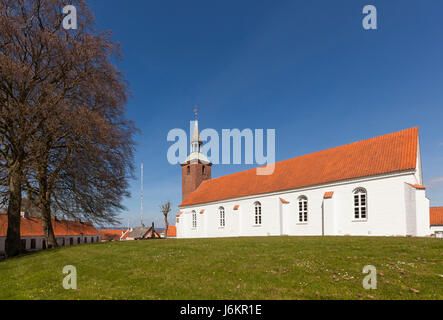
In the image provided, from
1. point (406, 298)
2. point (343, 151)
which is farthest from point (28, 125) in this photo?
point (343, 151)

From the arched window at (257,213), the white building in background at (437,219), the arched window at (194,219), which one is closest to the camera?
the arched window at (257,213)

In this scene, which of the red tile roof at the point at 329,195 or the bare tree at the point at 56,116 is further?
the red tile roof at the point at 329,195

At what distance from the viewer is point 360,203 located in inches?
920

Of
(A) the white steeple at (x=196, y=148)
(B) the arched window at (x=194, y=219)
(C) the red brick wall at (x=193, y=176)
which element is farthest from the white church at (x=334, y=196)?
(A) the white steeple at (x=196, y=148)

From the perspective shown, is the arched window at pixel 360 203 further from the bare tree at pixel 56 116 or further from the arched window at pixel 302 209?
the bare tree at pixel 56 116

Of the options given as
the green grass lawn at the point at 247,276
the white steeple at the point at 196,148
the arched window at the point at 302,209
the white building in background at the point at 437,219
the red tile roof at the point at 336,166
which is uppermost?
the white steeple at the point at 196,148

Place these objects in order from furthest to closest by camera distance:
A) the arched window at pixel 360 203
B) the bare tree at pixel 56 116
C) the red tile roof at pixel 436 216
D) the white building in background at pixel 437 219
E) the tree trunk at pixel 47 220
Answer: the red tile roof at pixel 436 216 → the white building in background at pixel 437 219 → the arched window at pixel 360 203 → the tree trunk at pixel 47 220 → the bare tree at pixel 56 116

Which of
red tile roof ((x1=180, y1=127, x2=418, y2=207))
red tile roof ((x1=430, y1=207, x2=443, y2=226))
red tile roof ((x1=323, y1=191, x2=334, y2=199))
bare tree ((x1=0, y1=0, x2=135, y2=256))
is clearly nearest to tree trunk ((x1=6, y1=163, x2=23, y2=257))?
bare tree ((x1=0, y1=0, x2=135, y2=256))

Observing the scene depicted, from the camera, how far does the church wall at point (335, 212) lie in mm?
21391

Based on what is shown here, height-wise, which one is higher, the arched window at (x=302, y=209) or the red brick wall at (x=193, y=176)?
the red brick wall at (x=193, y=176)

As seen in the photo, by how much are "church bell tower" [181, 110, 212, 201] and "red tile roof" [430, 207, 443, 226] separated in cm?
3788

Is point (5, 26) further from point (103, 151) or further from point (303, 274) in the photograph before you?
point (303, 274)

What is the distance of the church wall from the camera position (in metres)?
21.4

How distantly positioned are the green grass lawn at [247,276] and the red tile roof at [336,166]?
1238 cm
